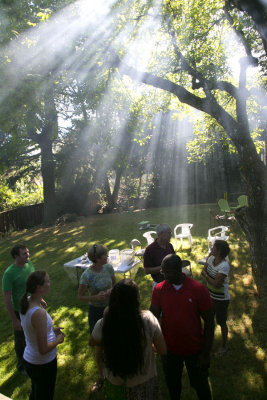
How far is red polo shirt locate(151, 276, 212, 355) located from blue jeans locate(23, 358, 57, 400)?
1.23m

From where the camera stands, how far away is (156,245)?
379 centimetres

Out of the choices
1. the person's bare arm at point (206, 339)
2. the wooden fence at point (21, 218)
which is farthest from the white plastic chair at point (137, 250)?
the wooden fence at point (21, 218)

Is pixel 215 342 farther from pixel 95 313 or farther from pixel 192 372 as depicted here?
pixel 95 313

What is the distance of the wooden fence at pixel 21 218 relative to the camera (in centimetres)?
1591

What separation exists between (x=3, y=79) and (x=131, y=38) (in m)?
4.18

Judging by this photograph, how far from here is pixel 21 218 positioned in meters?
17.6

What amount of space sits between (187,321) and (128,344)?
2.61 feet

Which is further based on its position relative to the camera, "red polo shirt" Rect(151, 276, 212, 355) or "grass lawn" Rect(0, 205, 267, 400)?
"grass lawn" Rect(0, 205, 267, 400)

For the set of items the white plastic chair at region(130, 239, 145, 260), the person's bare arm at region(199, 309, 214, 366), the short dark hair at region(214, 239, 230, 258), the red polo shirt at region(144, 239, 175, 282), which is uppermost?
the short dark hair at region(214, 239, 230, 258)

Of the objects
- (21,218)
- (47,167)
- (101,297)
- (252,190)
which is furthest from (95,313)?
(21,218)

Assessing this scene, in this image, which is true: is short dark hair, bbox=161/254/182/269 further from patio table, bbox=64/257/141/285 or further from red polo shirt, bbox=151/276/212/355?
patio table, bbox=64/257/141/285

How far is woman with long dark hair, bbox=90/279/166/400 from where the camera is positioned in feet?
6.08

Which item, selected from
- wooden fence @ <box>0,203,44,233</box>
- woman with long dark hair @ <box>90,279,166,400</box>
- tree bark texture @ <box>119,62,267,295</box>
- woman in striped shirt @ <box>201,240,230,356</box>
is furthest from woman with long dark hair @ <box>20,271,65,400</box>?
wooden fence @ <box>0,203,44,233</box>

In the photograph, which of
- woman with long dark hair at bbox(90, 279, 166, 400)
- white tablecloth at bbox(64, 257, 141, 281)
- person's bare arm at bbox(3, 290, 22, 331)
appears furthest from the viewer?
white tablecloth at bbox(64, 257, 141, 281)
